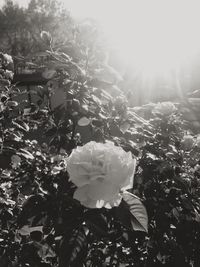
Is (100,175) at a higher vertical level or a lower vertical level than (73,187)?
higher

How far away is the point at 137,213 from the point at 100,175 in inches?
7.1

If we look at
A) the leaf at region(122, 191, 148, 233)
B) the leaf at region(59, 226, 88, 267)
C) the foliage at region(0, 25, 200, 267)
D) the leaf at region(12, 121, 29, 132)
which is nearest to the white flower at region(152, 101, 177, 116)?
the foliage at region(0, 25, 200, 267)

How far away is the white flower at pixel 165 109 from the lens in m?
2.45

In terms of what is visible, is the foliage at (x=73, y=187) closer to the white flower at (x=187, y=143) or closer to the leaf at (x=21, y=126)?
the leaf at (x=21, y=126)

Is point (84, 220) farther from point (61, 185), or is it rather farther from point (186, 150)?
point (186, 150)

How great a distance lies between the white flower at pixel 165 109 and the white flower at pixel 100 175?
4.29 feet

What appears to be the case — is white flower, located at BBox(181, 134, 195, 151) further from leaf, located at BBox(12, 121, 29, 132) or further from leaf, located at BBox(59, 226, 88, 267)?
leaf, located at BBox(59, 226, 88, 267)

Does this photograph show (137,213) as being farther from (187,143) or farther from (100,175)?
(187,143)

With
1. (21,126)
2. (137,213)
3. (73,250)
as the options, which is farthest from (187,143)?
(73,250)

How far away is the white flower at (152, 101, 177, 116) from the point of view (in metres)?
2.45

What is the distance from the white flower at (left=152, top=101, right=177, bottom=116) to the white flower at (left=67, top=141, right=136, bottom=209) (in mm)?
1307

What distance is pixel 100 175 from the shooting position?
1125 millimetres

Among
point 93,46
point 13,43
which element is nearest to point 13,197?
point 93,46

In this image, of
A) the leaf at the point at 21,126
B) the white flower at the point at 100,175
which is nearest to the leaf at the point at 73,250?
the white flower at the point at 100,175
